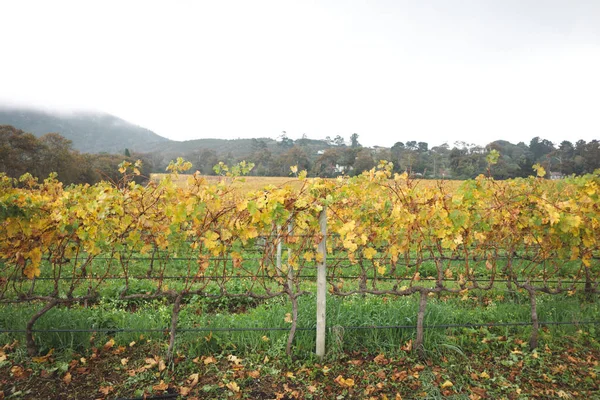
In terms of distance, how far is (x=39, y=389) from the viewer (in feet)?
9.37

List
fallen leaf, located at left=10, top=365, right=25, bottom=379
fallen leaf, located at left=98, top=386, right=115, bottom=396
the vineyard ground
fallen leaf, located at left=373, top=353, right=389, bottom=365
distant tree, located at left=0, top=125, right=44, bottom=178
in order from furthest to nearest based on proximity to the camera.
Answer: distant tree, located at left=0, top=125, right=44, bottom=178, fallen leaf, located at left=373, top=353, right=389, bottom=365, fallen leaf, located at left=10, top=365, right=25, bottom=379, the vineyard ground, fallen leaf, located at left=98, top=386, right=115, bottom=396

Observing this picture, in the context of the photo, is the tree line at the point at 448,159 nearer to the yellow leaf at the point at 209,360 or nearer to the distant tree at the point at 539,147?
the distant tree at the point at 539,147

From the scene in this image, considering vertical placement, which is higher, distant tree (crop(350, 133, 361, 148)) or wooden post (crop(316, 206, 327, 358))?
distant tree (crop(350, 133, 361, 148))

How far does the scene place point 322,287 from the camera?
3246 mm

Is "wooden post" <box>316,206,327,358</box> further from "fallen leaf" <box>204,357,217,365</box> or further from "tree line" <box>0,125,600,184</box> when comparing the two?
"tree line" <box>0,125,600,184</box>

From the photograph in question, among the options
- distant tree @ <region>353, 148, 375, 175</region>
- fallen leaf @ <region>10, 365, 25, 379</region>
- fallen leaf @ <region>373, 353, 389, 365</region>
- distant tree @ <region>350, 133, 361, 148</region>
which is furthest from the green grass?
distant tree @ <region>350, 133, 361, 148</region>

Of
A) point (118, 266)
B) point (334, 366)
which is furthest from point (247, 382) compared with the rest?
point (118, 266)

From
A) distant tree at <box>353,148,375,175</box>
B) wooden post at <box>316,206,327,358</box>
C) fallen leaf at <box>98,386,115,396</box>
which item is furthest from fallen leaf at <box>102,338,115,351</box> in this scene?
distant tree at <box>353,148,375,175</box>

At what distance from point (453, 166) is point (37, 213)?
2277 inches

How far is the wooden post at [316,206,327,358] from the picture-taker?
125 inches

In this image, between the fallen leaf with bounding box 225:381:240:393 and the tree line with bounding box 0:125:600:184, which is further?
the tree line with bounding box 0:125:600:184

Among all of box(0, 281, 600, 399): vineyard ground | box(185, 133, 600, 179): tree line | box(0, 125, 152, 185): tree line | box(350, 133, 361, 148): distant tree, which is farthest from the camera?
box(350, 133, 361, 148): distant tree

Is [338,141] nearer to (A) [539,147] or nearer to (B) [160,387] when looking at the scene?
(A) [539,147]

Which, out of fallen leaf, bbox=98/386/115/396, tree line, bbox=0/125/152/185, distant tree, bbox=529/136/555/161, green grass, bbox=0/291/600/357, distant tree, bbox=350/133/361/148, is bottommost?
fallen leaf, bbox=98/386/115/396
